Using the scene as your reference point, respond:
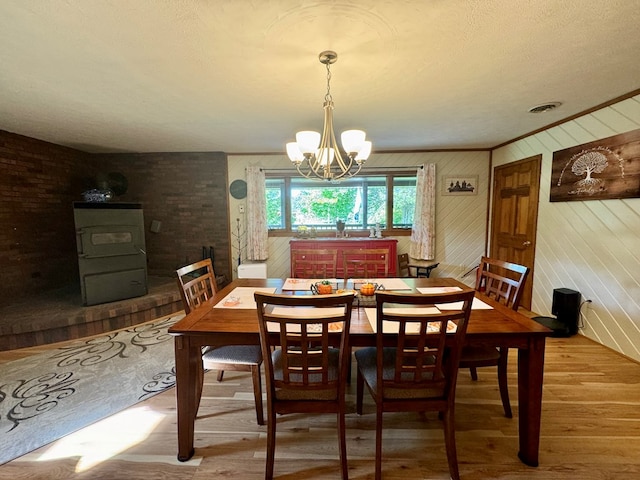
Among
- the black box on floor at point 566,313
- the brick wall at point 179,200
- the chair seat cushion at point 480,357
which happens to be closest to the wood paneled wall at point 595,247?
the black box on floor at point 566,313

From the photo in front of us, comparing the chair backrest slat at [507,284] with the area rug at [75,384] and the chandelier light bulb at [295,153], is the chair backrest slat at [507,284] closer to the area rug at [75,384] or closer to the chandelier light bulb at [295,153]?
the chandelier light bulb at [295,153]

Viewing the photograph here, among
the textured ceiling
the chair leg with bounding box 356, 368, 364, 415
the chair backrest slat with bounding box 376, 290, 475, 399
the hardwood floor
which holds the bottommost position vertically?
the hardwood floor

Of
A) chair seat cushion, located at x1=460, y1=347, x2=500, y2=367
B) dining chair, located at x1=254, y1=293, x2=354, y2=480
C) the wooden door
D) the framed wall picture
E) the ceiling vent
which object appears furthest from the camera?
the framed wall picture

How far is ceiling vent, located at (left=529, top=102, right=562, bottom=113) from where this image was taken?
8.39 ft

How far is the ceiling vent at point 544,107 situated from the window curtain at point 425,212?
1.64m

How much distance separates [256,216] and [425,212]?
2624 mm

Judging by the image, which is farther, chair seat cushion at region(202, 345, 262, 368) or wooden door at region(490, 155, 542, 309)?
wooden door at region(490, 155, 542, 309)

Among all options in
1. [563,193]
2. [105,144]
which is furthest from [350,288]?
[105,144]

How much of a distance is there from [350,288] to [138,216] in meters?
2.96

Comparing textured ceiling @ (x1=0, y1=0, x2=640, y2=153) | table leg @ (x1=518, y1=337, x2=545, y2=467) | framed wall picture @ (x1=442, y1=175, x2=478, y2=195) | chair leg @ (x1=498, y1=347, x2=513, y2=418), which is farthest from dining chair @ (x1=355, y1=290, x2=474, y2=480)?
framed wall picture @ (x1=442, y1=175, x2=478, y2=195)

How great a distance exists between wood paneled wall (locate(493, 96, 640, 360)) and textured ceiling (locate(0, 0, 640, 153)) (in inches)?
9.2

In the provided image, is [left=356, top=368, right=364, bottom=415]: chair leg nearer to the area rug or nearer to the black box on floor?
the area rug

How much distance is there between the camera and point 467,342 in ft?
4.58

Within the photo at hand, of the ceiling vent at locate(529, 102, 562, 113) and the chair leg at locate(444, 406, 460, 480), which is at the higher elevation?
the ceiling vent at locate(529, 102, 562, 113)
